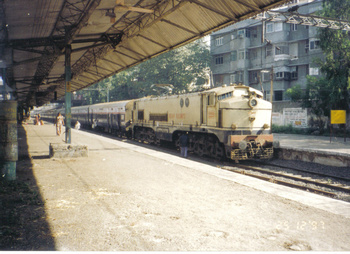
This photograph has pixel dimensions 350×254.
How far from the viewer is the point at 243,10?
1002 cm

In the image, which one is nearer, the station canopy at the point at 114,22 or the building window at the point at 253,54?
the station canopy at the point at 114,22

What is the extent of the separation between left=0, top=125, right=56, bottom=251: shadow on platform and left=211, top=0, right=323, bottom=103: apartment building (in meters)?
31.3

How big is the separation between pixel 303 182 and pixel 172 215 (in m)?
7.61

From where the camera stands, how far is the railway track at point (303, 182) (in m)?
10.2

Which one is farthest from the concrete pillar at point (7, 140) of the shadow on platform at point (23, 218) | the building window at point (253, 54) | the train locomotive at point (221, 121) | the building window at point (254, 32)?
the building window at point (254, 32)

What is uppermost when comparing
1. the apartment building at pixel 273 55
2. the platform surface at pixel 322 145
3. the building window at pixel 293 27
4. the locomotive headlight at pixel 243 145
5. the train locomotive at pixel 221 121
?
the building window at pixel 293 27

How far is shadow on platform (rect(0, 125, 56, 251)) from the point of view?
467cm

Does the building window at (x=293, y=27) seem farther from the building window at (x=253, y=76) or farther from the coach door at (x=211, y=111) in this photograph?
the coach door at (x=211, y=111)

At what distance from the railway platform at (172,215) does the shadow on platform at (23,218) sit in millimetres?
19

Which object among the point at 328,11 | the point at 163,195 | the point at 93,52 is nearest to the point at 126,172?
the point at 163,195

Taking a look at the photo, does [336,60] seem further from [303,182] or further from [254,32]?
[254,32]

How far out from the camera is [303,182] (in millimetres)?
11711

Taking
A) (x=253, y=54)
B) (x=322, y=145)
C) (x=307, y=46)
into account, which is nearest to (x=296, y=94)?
(x=307, y=46)

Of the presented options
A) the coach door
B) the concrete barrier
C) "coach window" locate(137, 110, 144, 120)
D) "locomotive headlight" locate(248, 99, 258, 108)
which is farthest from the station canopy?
the concrete barrier
